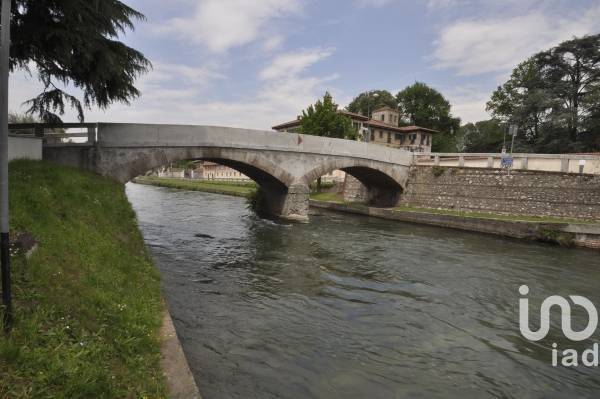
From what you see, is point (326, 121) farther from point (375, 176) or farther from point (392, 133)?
point (392, 133)

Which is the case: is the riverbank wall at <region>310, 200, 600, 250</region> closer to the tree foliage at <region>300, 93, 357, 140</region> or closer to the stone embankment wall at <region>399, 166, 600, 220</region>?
the stone embankment wall at <region>399, 166, 600, 220</region>

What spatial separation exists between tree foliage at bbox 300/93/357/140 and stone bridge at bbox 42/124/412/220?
757 cm

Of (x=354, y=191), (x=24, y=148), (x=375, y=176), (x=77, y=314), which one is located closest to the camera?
(x=77, y=314)

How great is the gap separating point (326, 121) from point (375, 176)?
30.0 ft

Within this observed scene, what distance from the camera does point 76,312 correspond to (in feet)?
12.3

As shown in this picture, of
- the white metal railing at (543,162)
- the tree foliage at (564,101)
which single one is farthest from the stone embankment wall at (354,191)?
the tree foliage at (564,101)

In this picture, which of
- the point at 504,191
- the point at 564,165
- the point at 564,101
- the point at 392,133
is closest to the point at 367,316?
the point at 504,191

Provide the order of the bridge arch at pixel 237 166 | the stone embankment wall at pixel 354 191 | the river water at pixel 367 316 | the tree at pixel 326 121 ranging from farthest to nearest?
1. the tree at pixel 326 121
2. the stone embankment wall at pixel 354 191
3. the bridge arch at pixel 237 166
4. the river water at pixel 367 316

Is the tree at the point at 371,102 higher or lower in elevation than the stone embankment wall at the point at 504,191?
higher

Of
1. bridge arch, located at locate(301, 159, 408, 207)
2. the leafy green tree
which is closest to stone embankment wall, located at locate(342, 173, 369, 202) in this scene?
bridge arch, located at locate(301, 159, 408, 207)

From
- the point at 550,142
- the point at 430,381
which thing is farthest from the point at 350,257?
the point at 550,142

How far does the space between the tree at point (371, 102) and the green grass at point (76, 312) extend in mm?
67787

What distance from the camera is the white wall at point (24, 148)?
9.40 metres

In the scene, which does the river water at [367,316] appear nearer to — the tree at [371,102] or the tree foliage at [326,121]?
the tree foliage at [326,121]
